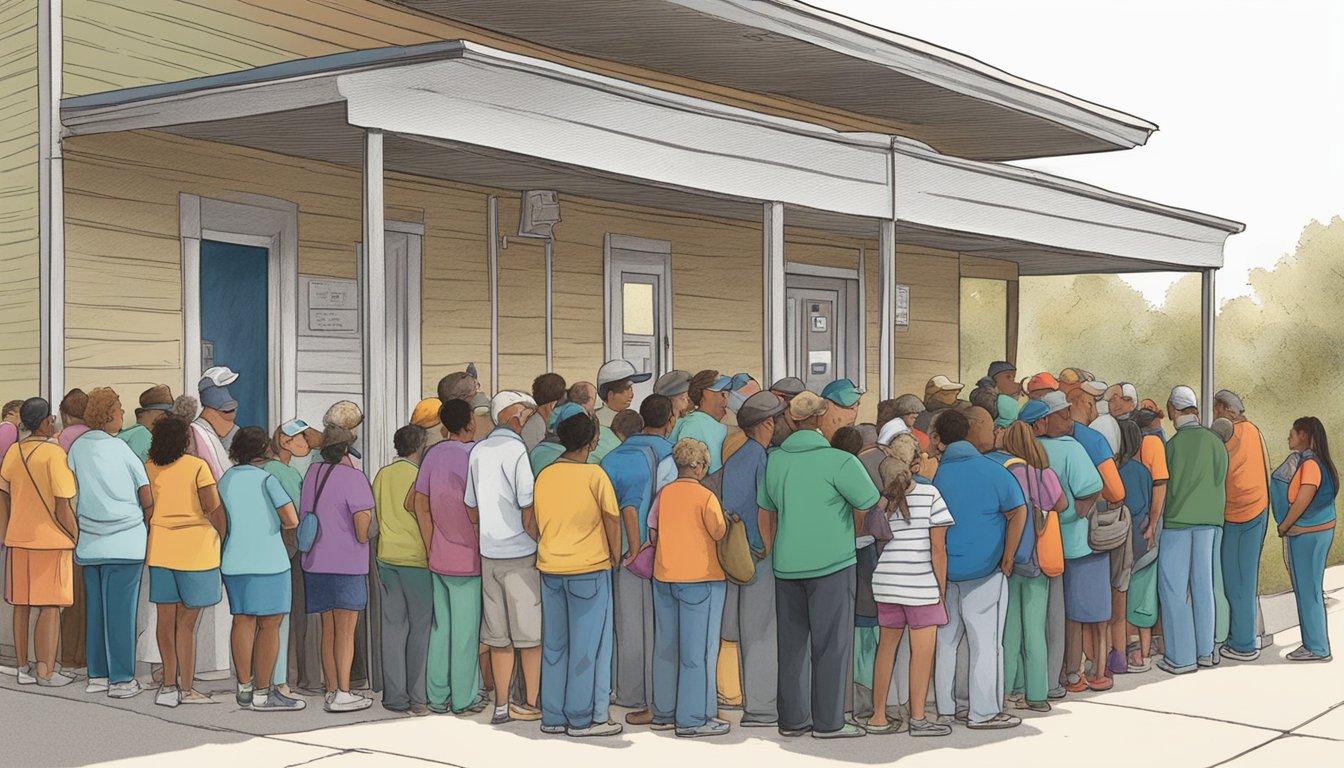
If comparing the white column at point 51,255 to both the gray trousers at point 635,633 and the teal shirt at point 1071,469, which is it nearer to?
the gray trousers at point 635,633

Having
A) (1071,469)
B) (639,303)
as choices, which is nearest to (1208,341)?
(639,303)

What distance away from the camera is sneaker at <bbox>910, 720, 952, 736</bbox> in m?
8.47

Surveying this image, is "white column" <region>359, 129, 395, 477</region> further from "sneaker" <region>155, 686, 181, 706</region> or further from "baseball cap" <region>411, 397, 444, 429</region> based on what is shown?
"sneaker" <region>155, 686, 181, 706</region>

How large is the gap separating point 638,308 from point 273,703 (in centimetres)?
755

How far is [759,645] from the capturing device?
860 centimetres

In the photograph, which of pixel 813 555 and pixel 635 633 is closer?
pixel 813 555

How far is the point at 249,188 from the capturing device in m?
12.0

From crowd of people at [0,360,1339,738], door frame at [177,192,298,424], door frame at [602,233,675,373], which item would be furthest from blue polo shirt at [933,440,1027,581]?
door frame at [602,233,675,373]

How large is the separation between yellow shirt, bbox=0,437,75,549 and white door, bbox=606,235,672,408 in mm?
6742

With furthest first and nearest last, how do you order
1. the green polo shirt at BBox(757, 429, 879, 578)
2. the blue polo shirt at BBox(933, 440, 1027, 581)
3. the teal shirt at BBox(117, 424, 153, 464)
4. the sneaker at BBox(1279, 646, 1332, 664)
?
the sneaker at BBox(1279, 646, 1332, 664) → the teal shirt at BBox(117, 424, 153, 464) → the blue polo shirt at BBox(933, 440, 1027, 581) → the green polo shirt at BBox(757, 429, 879, 578)

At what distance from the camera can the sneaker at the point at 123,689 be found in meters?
9.32

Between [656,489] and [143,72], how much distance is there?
18.7ft

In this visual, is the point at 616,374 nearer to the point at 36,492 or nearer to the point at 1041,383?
the point at 1041,383

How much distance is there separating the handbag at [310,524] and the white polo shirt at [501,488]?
0.89 meters
